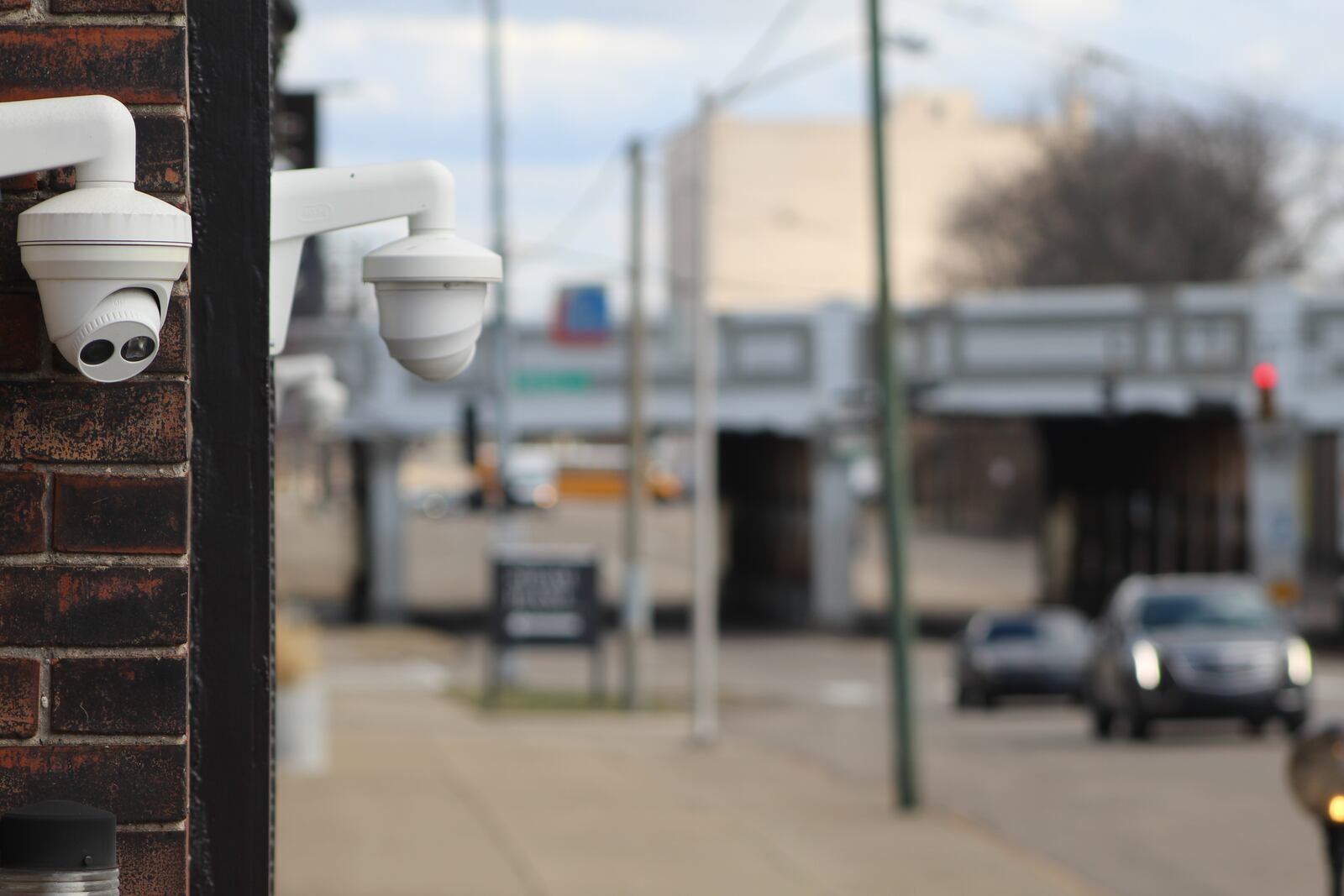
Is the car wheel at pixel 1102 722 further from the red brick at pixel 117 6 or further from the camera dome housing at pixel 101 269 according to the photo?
the camera dome housing at pixel 101 269

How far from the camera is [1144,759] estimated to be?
19.9 meters

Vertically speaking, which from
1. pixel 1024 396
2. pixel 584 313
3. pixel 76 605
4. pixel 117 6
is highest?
pixel 584 313

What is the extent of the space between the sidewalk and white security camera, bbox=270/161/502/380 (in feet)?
26.6

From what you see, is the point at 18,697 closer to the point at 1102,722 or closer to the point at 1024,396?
the point at 1102,722

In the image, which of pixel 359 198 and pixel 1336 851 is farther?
pixel 1336 851

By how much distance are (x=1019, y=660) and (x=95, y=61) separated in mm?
26035

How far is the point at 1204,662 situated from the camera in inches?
817

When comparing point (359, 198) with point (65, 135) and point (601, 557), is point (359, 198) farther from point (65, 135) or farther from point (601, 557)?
point (601, 557)

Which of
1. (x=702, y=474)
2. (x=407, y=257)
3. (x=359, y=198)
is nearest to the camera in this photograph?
(x=407, y=257)

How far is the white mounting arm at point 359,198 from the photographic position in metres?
3.47

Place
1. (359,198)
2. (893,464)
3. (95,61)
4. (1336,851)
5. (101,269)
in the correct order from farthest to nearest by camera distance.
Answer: (893,464) → (1336,851) → (359,198) → (95,61) → (101,269)

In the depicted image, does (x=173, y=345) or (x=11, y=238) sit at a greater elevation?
(x=11, y=238)

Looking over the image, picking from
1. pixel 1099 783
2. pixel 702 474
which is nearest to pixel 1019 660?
pixel 702 474

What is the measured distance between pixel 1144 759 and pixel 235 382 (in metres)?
17.8
